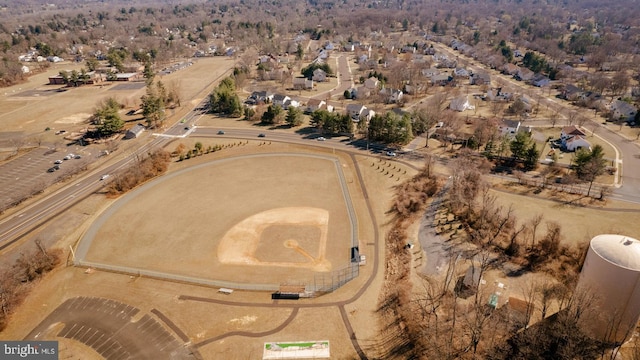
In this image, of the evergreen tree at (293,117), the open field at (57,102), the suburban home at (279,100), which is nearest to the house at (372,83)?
the suburban home at (279,100)

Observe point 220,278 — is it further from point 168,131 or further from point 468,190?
point 168,131

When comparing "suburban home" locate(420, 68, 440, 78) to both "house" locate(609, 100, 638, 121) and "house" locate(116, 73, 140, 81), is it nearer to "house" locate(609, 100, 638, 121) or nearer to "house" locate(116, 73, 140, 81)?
"house" locate(609, 100, 638, 121)

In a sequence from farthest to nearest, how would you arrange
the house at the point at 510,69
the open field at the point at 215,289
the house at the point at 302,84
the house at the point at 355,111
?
the house at the point at 510,69, the house at the point at 302,84, the house at the point at 355,111, the open field at the point at 215,289

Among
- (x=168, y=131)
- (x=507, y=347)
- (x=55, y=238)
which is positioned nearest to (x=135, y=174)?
(x=55, y=238)

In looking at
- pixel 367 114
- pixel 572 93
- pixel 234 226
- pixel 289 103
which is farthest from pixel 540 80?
pixel 234 226

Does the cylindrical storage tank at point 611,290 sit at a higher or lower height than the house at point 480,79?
lower

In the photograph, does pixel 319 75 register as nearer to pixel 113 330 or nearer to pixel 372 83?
pixel 372 83

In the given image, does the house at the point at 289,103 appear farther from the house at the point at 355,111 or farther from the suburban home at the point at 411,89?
the suburban home at the point at 411,89
